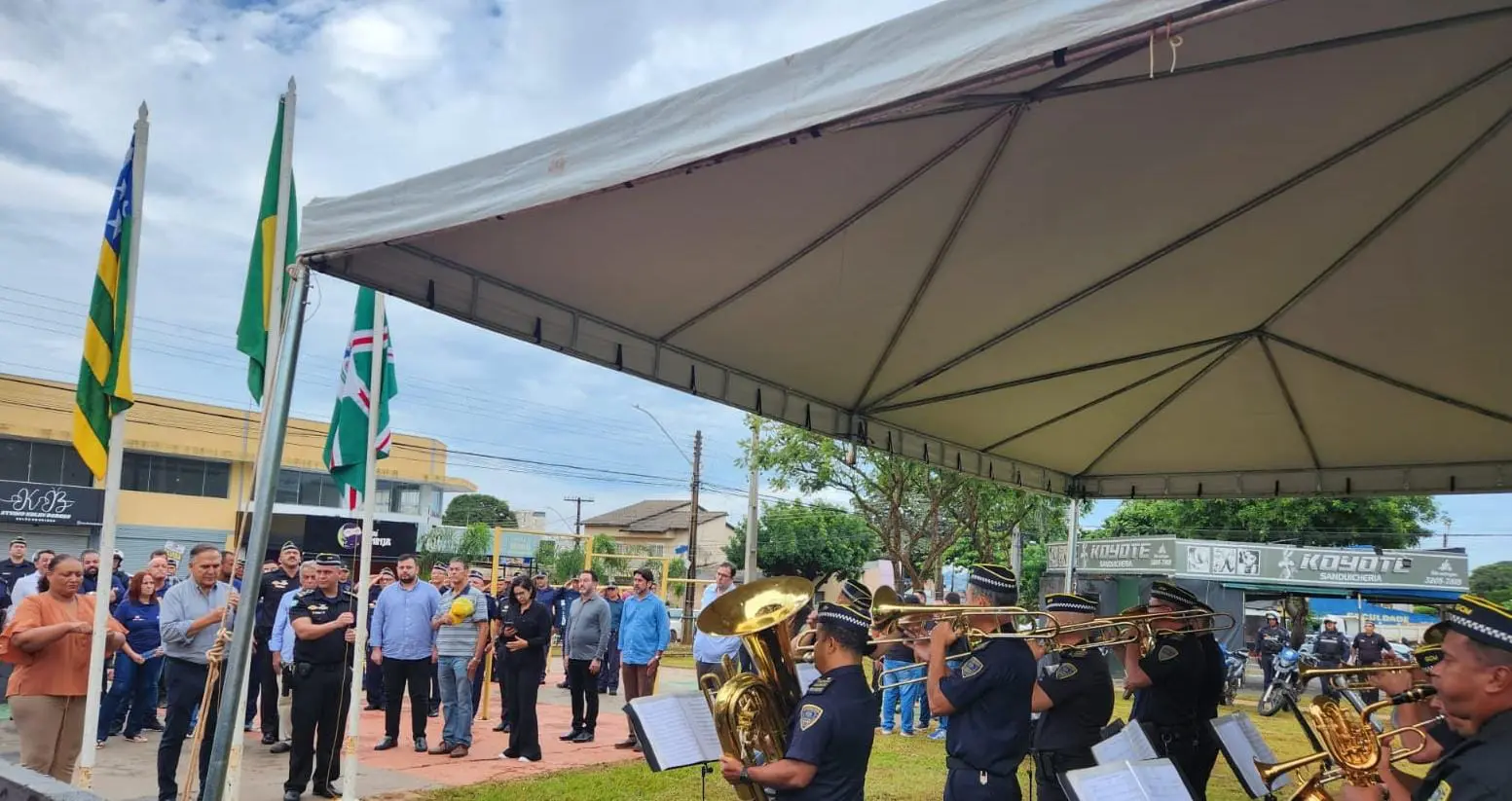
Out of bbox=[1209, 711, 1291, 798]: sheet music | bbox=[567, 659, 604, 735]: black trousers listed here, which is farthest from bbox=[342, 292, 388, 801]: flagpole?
bbox=[1209, 711, 1291, 798]: sheet music

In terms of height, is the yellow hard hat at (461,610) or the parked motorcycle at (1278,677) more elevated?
the yellow hard hat at (461,610)

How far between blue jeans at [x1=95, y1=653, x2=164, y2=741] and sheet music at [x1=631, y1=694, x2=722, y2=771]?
7.44 m

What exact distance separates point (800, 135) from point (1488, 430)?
5.92 metres

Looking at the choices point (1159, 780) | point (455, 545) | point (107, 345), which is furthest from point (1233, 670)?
point (455, 545)

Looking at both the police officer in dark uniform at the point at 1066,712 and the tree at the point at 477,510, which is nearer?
the police officer in dark uniform at the point at 1066,712

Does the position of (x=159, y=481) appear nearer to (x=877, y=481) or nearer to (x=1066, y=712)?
(x=877, y=481)

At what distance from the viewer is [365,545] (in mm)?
6527

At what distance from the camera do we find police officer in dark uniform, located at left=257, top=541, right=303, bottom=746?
9031 mm

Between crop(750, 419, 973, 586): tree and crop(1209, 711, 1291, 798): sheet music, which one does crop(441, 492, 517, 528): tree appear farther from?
crop(1209, 711, 1291, 798): sheet music

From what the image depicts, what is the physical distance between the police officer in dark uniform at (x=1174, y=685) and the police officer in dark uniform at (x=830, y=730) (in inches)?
112

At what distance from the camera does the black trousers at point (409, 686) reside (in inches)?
348

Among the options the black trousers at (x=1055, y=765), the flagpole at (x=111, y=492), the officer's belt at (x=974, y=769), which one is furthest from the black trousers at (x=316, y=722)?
the black trousers at (x=1055, y=765)

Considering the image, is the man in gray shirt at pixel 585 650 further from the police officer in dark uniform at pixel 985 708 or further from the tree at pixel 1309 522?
the tree at pixel 1309 522

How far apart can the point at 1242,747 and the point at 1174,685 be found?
3.24ft
